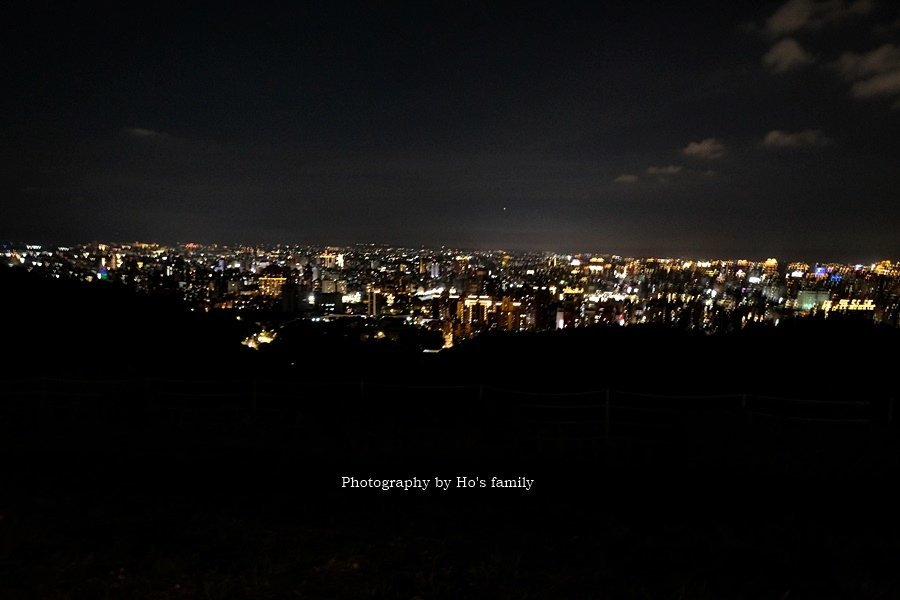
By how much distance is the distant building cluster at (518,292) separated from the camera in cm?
3259

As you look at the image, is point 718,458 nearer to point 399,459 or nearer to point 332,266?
point 399,459

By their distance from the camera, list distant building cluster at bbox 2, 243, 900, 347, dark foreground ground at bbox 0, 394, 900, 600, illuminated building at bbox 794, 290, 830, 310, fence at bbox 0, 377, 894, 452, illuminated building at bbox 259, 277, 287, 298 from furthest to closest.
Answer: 1. illuminated building at bbox 259, 277, 287, 298
2. illuminated building at bbox 794, 290, 830, 310
3. distant building cluster at bbox 2, 243, 900, 347
4. fence at bbox 0, 377, 894, 452
5. dark foreground ground at bbox 0, 394, 900, 600

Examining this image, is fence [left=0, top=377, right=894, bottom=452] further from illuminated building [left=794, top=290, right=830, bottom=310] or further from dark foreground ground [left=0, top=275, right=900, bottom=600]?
illuminated building [left=794, top=290, right=830, bottom=310]

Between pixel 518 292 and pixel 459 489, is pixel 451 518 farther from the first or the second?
pixel 518 292

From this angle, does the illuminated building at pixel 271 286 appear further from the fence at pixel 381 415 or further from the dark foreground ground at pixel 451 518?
the dark foreground ground at pixel 451 518

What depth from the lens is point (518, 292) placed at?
156ft

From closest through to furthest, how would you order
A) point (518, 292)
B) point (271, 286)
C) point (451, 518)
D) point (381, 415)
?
point (451, 518) → point (381, 415) → point (518, 292) → point (271, 286)

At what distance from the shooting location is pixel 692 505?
5.60 meters

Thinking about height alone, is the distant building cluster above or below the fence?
above

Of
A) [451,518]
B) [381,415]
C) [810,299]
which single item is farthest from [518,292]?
[451,518]

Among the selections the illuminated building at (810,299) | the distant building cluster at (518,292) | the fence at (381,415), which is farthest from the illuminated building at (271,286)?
the illuminated building at (810,299)

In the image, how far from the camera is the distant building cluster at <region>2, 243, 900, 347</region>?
32.6 m

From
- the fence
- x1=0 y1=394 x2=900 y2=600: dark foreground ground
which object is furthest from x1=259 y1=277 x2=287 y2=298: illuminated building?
x1=0 y1=394 x2=900 y2=600: dark foreground ground

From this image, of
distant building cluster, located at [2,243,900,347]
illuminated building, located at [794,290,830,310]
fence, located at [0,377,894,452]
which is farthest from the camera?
illuminated building, located at [794,290,830,310]
